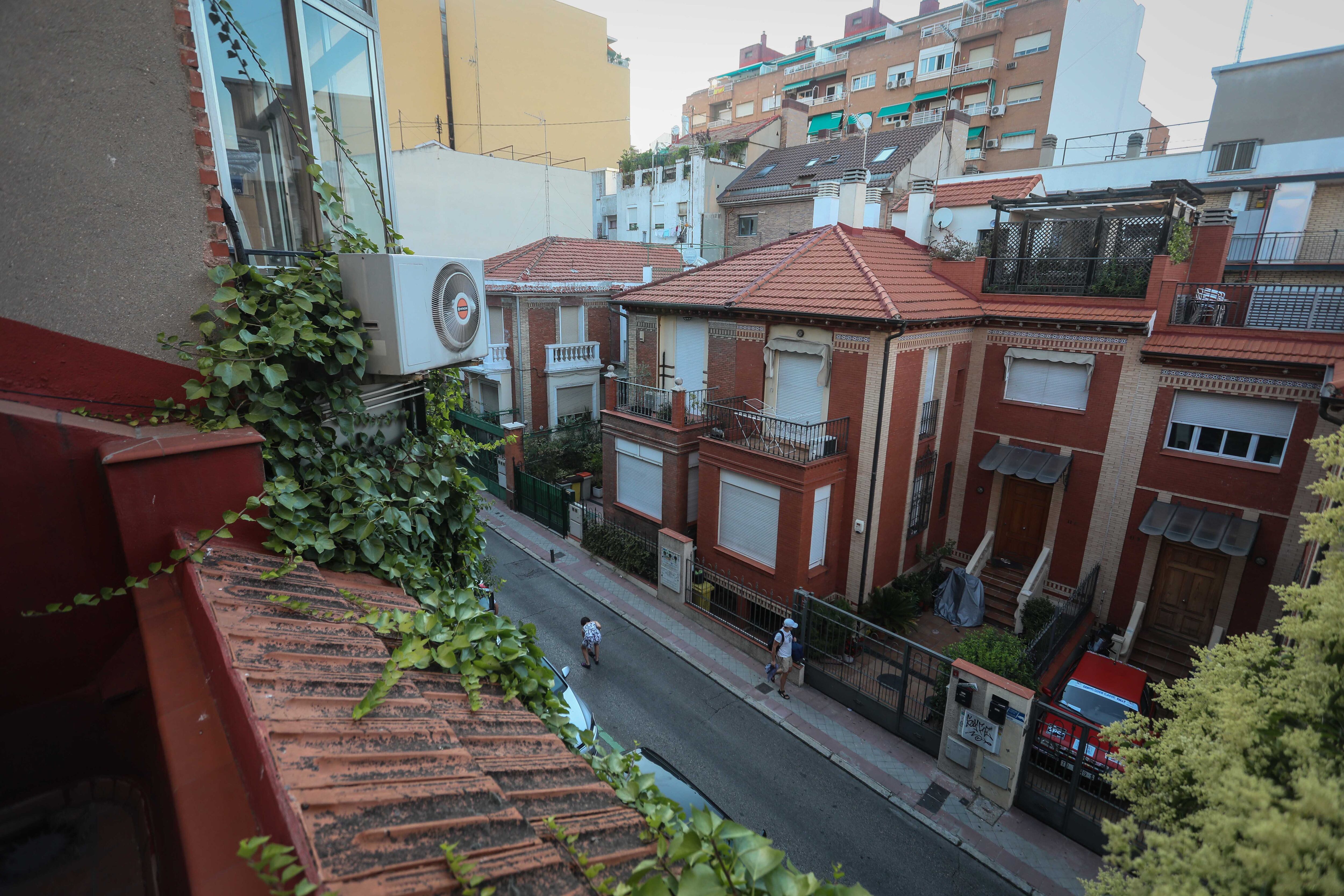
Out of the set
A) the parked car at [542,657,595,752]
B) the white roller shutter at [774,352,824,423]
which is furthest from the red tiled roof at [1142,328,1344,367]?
the parked car at [542,657,595,752]

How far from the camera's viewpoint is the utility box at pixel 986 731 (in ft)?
31.4

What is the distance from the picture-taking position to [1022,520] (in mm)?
15859

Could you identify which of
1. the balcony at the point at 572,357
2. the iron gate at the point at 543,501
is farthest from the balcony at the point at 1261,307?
the balcony at the point at 572,357

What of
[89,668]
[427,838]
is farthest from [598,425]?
[427,838]

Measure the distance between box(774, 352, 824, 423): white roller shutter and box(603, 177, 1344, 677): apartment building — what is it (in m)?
0.05

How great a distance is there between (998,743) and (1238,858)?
895 centimetres

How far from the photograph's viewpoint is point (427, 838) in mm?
1741

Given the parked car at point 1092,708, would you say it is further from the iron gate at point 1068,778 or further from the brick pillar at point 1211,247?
the brick pillar at point 1211,247

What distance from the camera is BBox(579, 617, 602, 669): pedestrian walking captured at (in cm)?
1264

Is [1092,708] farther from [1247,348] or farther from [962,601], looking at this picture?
[1247,348]

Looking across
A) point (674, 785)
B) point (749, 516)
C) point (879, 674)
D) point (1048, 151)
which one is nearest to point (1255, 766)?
point (674, 785)

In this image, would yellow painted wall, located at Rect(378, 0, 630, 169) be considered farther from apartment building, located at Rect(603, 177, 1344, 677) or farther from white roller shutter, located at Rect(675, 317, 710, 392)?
apartment building, located at Rect(603, 177, 1344, 677)

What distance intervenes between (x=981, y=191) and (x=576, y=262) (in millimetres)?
15174

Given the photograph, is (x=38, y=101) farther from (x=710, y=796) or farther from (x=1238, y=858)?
(x=710, y=796)
